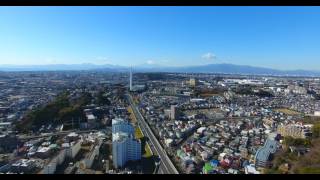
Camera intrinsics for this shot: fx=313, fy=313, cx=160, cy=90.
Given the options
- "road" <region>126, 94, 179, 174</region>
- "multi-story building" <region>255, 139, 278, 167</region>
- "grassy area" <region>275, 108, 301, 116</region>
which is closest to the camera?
"road" <region>126, 94, 179, 174</region>

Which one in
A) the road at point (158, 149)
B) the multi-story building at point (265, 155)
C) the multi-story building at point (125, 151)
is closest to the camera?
the road at point (158, 149)

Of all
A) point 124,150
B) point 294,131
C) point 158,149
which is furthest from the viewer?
point 294,131

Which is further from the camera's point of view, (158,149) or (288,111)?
(288,111)

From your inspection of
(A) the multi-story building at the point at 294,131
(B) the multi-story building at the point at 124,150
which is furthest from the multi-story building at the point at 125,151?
(A) the multi-story building at the point at 294,131

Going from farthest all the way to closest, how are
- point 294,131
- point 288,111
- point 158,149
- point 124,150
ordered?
point 288,111 → point 294,131 → point 158,149 → point 124,150

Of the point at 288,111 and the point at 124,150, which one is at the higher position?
the point at 124,150

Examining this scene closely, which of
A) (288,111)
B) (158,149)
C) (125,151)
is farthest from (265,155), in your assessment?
(288,111)

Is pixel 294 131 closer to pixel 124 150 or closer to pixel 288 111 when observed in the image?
pixel 124 150

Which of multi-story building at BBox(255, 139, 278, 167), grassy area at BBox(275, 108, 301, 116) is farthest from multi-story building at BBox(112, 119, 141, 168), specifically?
grassy area at BBox(275, 108, 301, 116)

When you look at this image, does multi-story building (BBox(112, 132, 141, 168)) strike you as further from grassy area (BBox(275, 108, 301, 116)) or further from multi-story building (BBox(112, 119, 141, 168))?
grassy area (BBox(275, 108, 301, 116))

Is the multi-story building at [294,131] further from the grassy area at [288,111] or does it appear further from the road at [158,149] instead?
the grassy area at [288,111]
